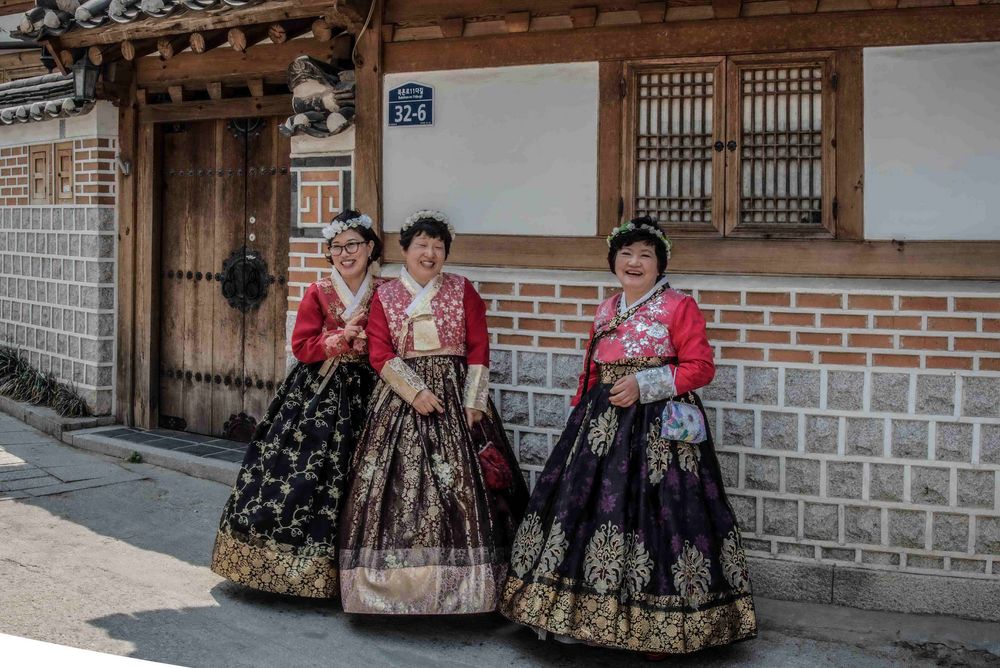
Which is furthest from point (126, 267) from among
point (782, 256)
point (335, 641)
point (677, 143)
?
point (782, 256)

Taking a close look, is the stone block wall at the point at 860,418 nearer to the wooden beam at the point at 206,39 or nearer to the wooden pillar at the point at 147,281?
the wooden beam at the point at 206,39

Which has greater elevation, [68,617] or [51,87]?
[51,87]

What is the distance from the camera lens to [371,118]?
5996mm

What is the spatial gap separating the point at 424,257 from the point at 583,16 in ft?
5.18

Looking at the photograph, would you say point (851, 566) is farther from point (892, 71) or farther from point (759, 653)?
point (892, 71)

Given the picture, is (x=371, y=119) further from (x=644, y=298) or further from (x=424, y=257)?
(x=644, y=298)

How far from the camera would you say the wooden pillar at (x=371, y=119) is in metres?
5.97

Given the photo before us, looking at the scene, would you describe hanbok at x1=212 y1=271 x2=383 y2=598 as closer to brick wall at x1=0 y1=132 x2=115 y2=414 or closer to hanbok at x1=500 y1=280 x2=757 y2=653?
hanbok at x1=500 y1=280 x2=757 y2=653

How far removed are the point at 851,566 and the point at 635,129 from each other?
7.85ft

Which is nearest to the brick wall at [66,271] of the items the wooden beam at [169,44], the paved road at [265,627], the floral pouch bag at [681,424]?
the wooden beam at [169,44]

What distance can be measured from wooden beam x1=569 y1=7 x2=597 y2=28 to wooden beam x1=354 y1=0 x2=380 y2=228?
45.9 inches

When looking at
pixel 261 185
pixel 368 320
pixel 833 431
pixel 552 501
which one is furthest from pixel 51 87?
pixel 833 431

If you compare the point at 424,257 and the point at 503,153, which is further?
the point at 503,153

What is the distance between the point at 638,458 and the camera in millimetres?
4488
